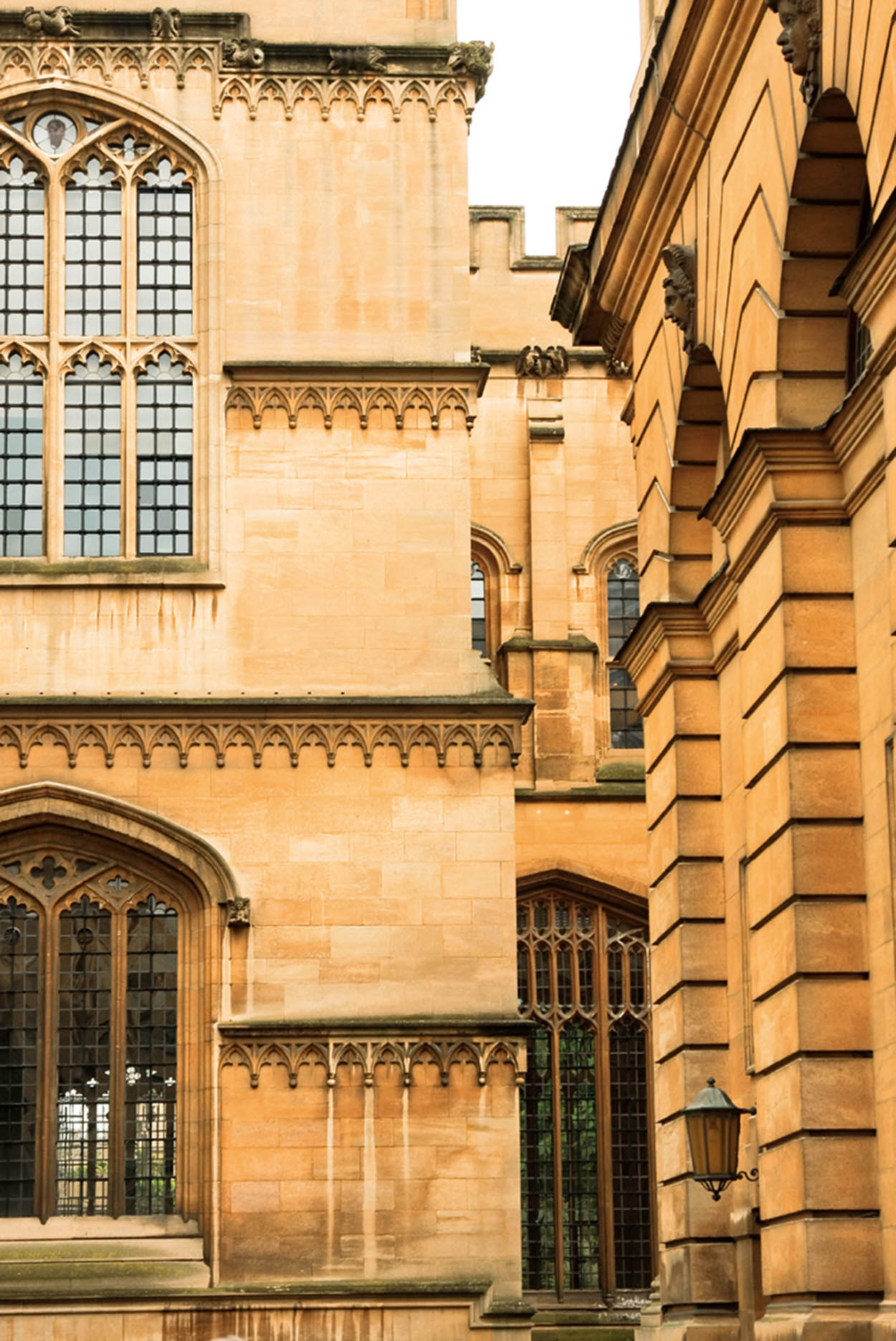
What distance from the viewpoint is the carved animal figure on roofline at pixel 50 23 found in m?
24.3

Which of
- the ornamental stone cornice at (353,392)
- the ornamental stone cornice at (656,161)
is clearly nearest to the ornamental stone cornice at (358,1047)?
the ornamental stone cornice at (353,392)

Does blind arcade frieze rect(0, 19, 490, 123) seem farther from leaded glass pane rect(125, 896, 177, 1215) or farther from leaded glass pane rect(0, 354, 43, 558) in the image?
leaded glass pane rect(125, 896, 177, 1215)

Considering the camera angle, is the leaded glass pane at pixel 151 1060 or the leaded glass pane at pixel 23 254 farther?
the leaded glass pane at pixel 23 254

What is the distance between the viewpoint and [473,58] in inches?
960

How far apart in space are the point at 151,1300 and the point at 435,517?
7382 mm

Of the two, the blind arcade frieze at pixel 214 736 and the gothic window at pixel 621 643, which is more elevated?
the gothic window at pixel 621 643

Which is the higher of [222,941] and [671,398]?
[671,398]

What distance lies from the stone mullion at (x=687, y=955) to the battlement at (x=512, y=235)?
16.8 meters

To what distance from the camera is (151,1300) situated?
71.3 feet

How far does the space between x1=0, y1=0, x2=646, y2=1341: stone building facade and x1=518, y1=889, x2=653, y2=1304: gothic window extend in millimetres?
5285

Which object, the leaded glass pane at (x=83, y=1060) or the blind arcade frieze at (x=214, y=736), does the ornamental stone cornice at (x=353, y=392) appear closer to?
the blind arcade frieze at (x=214, y=736)

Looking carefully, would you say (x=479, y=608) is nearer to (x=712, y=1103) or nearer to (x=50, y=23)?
(x=50, y=23)

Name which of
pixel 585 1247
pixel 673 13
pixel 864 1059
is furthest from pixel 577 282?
pixel 585 1247

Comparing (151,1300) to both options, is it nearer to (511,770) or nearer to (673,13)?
(511,770)
